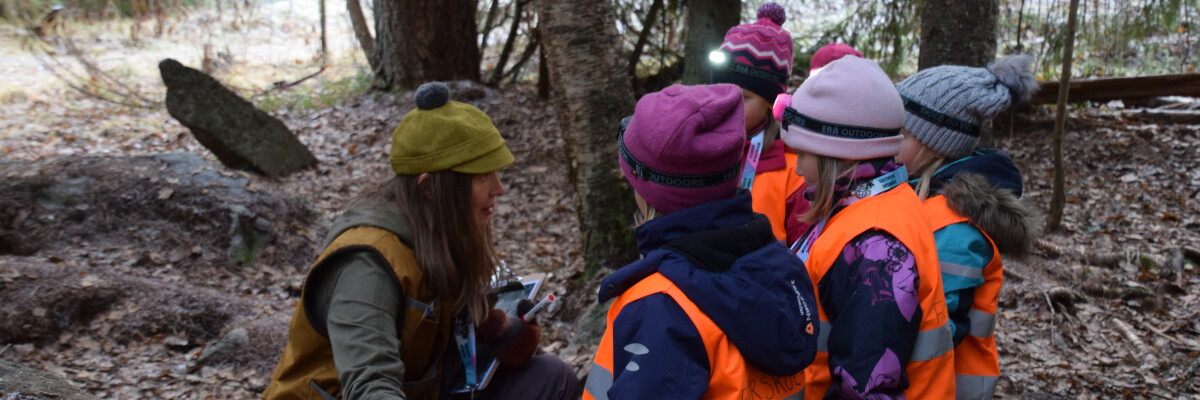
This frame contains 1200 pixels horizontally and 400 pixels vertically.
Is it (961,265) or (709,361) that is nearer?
(709,361)

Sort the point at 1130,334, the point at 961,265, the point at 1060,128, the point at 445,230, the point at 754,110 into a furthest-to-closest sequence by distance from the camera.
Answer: the point at 1060,128 → the point at 1130,334 → the point at 754,110 → the point at 445,230 → the point at 961,265

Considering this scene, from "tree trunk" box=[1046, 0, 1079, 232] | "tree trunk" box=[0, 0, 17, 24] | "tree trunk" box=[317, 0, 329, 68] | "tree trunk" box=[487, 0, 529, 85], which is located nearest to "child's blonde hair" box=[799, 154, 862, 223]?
"tree trunk" box=[1046, 0, 1079, 232]

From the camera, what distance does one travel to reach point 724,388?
177cm

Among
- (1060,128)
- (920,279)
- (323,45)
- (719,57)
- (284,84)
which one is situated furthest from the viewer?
(323,45)

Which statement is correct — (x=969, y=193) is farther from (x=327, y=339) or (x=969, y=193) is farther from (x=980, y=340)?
(x=327, y=339)

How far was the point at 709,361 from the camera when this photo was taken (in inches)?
69.0

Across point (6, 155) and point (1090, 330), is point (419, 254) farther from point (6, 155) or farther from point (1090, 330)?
point (6, 155)

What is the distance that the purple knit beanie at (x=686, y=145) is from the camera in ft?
6.07

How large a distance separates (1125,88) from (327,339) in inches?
335

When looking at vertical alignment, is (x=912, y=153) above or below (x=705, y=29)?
below

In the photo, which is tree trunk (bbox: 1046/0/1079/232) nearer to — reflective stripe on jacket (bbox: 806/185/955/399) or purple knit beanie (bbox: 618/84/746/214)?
reflective stripe on jacket (bbox: 806/185/955/399)

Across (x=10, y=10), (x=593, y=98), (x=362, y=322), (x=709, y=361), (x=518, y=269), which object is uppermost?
(x=10, y=10)

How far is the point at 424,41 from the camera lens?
8.99 metres

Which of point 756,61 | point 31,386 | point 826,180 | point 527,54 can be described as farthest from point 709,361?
point 527,54
